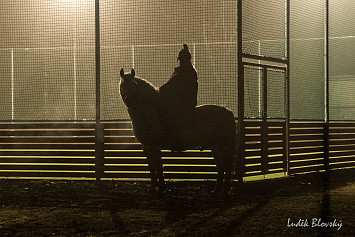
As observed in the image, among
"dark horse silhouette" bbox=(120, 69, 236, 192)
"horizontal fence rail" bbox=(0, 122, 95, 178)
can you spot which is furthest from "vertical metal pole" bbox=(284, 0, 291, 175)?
"horizontal fence rail" bbox=(0, 122, 95, 178)

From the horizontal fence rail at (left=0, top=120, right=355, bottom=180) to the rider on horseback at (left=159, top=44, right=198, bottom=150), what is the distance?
146cm

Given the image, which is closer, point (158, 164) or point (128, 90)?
point (128, 90)

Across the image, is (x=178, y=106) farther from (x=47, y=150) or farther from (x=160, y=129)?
(x=47, y=150)

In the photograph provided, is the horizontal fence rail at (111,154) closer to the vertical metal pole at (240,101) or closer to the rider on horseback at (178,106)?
the vertical metal pole at (240,101)

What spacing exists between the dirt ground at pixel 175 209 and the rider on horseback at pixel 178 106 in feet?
3.17

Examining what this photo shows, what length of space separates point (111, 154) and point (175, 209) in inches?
129

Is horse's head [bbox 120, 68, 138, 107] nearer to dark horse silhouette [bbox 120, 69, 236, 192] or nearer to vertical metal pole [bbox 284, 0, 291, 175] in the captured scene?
dark horse silhouette [bbox 120, 69, 236, 192]

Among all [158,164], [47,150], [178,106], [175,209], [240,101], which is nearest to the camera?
[175,209]

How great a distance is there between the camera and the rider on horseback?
28.3 ft

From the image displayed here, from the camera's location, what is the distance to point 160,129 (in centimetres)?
855

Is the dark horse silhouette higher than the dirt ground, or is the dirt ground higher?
the dark horse silhouette

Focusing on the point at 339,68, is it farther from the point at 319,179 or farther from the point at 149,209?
the point at 149,209

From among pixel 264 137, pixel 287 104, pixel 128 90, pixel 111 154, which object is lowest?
pixel 111 154

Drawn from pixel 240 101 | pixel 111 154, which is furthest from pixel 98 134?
pixel 240 101
